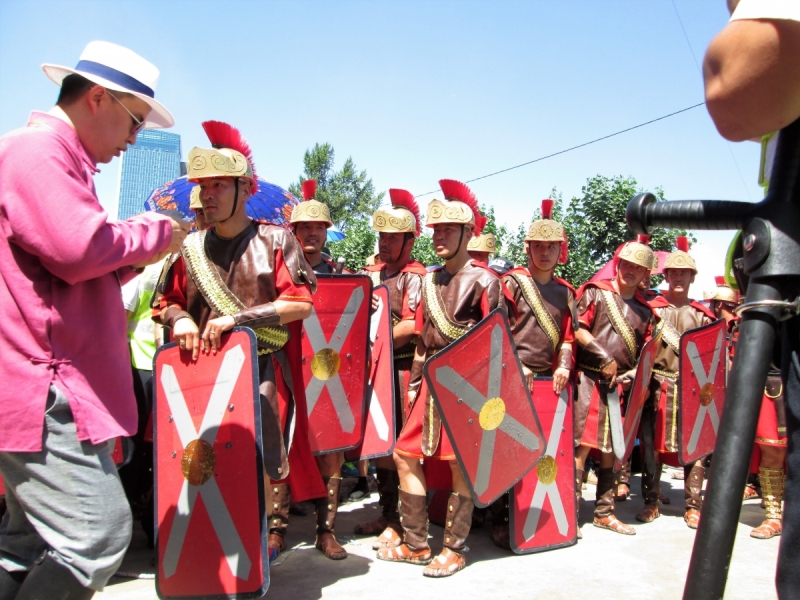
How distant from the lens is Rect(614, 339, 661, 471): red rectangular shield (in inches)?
194

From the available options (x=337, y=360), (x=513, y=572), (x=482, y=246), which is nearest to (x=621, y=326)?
(x=513, y=572)

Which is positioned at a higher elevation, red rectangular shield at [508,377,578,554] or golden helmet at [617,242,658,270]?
golden helmet at [617,242,658,270]

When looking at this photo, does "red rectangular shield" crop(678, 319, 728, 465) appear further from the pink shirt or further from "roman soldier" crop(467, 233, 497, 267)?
the pink shirt

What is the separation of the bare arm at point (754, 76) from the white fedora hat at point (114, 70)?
1.70m

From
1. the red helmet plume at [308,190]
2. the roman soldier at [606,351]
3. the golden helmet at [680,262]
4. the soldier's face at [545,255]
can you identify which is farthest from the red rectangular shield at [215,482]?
the golden helmet at [680,262]

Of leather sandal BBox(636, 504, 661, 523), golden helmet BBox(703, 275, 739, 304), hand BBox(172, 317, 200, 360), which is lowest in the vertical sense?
leather sandal BBox(636, 504, 661, 523)

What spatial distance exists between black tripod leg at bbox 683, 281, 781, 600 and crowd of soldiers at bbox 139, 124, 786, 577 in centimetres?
202

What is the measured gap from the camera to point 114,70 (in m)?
2.06

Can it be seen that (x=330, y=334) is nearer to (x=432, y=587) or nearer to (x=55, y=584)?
(x=432, y=587)

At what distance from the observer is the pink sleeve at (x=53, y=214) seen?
5.90 feet

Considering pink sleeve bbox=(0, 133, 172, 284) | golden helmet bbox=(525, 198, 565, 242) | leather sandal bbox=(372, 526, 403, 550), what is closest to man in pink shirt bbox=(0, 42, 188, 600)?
pink sleeve bbox=(0, 133, 172, 284)

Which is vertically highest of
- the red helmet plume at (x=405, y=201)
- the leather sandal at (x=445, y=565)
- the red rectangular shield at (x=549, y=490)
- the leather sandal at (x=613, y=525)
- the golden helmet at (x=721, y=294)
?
the red helmet plume at (x=405, y=201)

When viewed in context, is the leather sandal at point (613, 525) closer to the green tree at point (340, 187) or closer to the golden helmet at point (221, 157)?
the golden helmet at point (221, 157)

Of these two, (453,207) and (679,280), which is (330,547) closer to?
(453,207)
